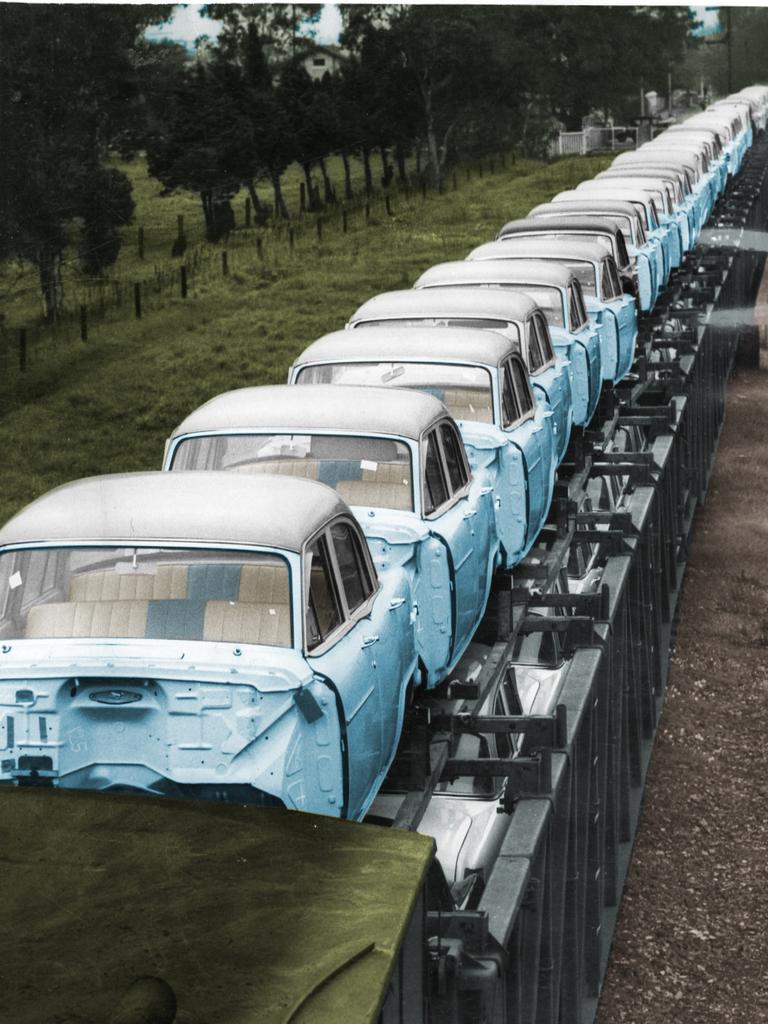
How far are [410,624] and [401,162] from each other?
6.31 m

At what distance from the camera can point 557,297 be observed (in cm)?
1267

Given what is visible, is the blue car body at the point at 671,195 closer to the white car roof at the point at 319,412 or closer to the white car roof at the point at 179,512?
the white car roof at the point at 319,412

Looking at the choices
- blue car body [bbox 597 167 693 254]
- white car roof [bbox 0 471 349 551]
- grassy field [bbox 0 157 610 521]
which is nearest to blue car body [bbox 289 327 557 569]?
grassy field [bbox 0 157 610 521]

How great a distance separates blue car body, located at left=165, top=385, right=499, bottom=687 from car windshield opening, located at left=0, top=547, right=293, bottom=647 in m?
1.54

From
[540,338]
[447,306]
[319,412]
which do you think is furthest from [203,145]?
[319,412]

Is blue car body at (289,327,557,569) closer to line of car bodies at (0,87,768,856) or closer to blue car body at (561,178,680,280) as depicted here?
line of car bodies at (0,87,768,856)

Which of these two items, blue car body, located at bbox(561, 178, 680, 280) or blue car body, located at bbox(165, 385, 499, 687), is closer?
blue car body, located at bbox(165, 385, 499, 687)

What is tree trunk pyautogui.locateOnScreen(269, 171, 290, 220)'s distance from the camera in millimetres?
11867

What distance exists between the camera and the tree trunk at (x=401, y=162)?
11781 millimetres

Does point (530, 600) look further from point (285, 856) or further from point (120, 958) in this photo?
point (120, 958)

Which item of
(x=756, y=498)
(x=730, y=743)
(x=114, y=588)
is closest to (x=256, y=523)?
(x=114, y=588)

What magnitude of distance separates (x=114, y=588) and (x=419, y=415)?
2.49 m

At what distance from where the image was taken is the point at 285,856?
3822 mm

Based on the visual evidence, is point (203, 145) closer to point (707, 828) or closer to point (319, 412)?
point (319, 412)
